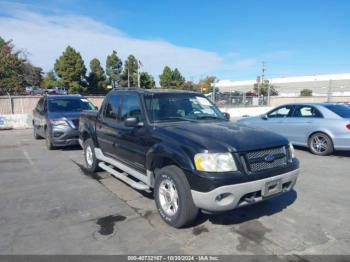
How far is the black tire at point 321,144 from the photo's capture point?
8.41 metres

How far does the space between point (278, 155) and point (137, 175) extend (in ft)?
7.31

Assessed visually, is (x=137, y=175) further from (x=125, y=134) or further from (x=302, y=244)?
(x=302, y=244)

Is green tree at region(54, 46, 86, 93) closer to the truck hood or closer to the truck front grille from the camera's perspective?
the truck hood

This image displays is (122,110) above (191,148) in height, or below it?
above

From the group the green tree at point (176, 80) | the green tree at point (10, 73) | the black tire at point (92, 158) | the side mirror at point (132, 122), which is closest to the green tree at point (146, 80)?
the green tree at point (176, 80)

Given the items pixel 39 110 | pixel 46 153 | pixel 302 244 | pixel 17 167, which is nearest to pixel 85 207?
pixel 302 244

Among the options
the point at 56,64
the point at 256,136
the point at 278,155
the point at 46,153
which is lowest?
the point at 46,153

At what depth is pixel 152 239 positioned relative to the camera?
3.62 metres

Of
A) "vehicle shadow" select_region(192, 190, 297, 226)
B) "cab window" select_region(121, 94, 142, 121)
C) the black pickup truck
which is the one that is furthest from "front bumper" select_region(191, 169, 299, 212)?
"cab window" select_region(121, 94, 142, 121)

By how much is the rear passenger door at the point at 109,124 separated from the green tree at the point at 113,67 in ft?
162

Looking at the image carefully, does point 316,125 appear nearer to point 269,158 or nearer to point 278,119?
point 278,119

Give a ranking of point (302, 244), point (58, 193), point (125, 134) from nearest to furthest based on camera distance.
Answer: point (302, 244) → point (125, 134) → point (58, 193)

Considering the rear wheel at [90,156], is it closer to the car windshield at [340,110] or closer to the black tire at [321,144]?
the black tire at [321,144]

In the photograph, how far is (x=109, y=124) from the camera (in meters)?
5.66
